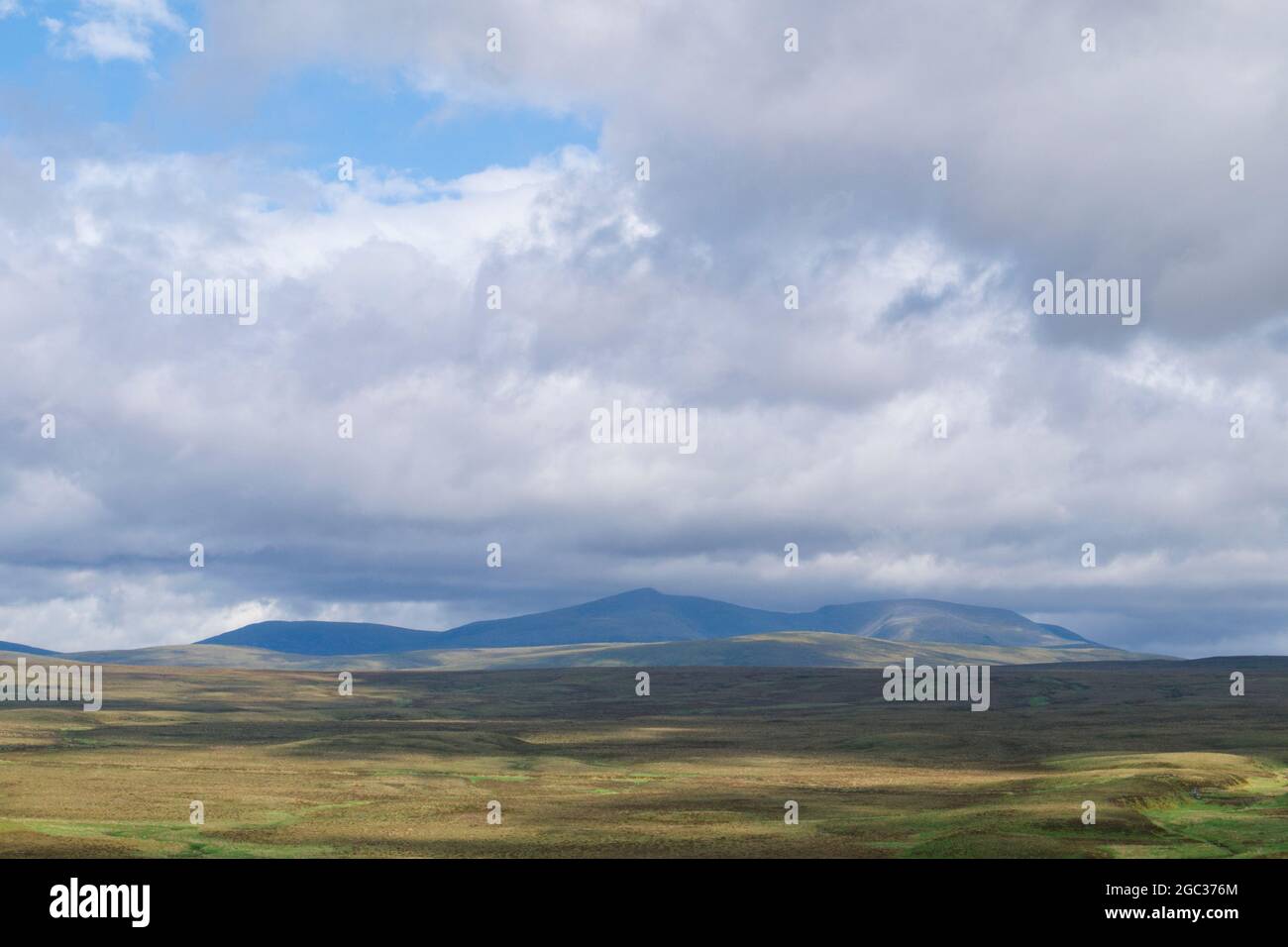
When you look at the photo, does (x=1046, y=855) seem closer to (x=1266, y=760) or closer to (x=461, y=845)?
(x=461, y=845)

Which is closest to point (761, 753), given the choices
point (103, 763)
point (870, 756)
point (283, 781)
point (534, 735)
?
point (870, 756)

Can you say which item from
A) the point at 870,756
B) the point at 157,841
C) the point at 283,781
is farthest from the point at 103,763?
the point at 870,756

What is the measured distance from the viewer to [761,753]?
159 metres

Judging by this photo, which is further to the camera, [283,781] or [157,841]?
[283,781]

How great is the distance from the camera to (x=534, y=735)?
19312 cm
